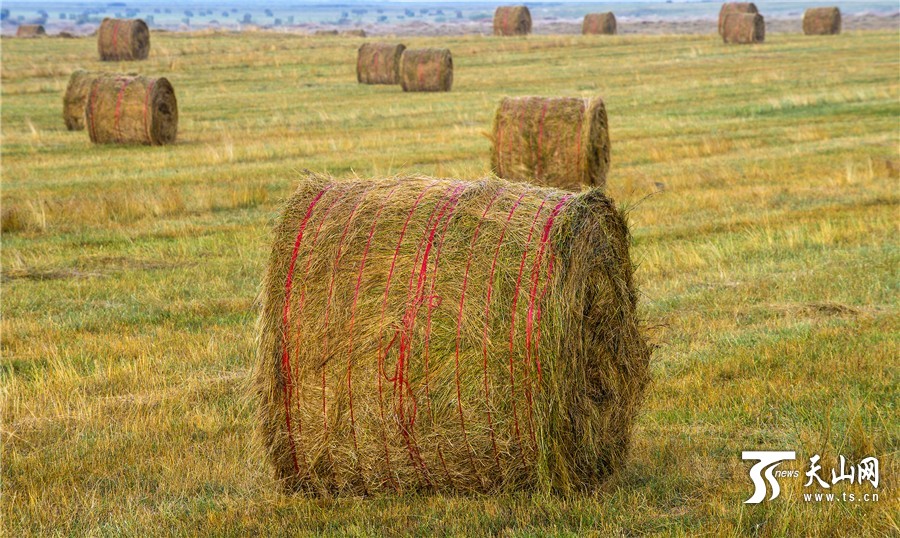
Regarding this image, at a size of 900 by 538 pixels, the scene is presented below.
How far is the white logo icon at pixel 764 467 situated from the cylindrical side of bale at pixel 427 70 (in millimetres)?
30389

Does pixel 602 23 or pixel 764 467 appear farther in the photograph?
pixel 602 23

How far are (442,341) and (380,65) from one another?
34201 millimetres

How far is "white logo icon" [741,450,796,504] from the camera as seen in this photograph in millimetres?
6141

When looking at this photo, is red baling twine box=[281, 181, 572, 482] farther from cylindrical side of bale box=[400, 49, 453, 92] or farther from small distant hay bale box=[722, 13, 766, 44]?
small distant hay bale box=[722, 13, 766, 44]

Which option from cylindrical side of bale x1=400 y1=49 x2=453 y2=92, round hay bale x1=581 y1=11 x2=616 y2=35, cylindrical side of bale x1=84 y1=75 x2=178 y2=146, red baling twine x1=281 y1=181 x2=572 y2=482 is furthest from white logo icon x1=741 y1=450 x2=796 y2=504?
round hay bale x1=581 y1=11 x2=616 y2=35

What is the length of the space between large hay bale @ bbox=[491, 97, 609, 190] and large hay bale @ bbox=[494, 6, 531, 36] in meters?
52.6

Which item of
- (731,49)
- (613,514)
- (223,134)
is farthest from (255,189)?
(731,49)

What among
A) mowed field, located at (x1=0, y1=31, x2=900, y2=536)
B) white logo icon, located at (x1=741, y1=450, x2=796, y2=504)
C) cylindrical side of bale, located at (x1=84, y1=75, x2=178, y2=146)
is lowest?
mowed field, located at (x1=0, y1=31, x2=900, y2=536)

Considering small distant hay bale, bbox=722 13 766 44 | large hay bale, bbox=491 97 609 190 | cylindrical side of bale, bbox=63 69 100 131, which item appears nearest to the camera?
large hay bale, bbox=491 97 609 190

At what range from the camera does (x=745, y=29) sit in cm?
5669

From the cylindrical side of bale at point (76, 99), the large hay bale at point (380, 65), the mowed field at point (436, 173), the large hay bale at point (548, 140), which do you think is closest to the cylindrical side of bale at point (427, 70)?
the large hay bale at point (380, 65)

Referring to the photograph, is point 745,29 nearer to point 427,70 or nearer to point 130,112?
point 427,70

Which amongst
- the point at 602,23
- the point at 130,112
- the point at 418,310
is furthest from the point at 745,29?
the point at 418,310

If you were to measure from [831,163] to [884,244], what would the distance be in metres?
6.71
